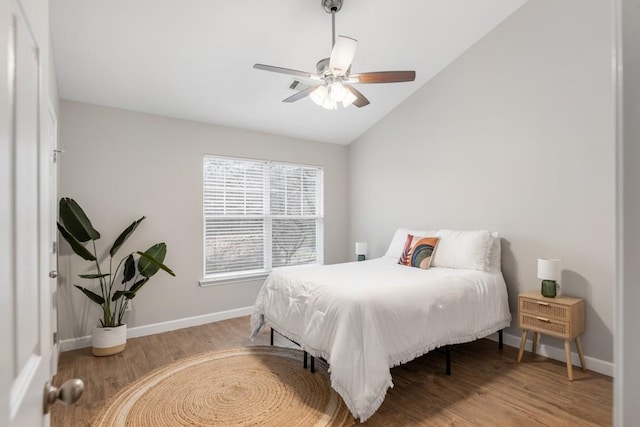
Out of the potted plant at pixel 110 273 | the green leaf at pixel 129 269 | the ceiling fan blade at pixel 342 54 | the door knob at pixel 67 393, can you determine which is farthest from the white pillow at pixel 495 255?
the green leaf at pixel 129 269

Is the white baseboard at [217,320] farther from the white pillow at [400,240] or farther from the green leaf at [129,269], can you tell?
the white pillow at [400,240]

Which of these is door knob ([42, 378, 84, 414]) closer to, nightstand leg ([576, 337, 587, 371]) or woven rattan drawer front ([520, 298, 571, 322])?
woven rattan drawer front ([520, 298, 571, 322])

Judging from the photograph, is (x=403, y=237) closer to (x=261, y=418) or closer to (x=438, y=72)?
(x=438, y=72)

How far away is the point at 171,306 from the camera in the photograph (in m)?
3.77

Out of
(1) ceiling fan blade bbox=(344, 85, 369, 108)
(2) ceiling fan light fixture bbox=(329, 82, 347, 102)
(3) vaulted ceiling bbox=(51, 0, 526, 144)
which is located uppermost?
(3) vaulted ceiling bbox=(51, 0, 526, 144)

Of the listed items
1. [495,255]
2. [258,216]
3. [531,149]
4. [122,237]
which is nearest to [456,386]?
[495,255]

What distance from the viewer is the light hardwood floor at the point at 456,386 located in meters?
2.14

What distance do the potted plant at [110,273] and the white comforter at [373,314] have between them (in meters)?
1.20

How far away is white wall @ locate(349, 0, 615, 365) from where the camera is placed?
2.73 metres

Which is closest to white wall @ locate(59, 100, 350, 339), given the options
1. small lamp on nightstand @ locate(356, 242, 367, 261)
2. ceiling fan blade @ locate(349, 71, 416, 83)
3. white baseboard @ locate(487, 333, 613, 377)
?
small lamp on nightstand @ locate(356, 242, 367, 261)

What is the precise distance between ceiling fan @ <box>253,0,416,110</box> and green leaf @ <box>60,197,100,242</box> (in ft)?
6.95

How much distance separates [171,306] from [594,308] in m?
4.11

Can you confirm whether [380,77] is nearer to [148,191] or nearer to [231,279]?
[148,191]

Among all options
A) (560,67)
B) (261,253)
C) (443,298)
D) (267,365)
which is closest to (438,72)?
(560,67)
